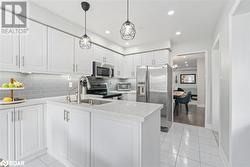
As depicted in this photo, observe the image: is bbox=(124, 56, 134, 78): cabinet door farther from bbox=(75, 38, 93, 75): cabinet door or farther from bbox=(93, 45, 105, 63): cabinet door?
bbox=(75, 38, 93, 75): cabinet door

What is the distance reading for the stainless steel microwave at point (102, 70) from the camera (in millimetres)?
3375

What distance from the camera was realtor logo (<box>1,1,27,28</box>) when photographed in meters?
1.92

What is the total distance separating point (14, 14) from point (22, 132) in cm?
193

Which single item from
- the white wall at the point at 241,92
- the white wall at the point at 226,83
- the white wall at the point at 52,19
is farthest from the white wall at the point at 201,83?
the white wall at the point at 52,19

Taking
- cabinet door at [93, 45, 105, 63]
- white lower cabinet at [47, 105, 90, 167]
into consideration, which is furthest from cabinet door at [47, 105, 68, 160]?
cabinet door at [93, 45, 105, 63]

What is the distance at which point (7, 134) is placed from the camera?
1734mm

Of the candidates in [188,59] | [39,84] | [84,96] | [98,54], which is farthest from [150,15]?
[188,59]

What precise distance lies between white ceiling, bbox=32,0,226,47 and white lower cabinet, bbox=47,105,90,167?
1849 millimetres

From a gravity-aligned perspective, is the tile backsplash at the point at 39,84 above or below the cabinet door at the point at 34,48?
below

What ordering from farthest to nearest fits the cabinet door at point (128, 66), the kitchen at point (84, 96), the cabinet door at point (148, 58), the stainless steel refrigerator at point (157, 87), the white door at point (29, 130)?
the cabinet door at point (128, 66) < the cabinet door at point (148, 58) < the stainless steel refrigerator at point (157, 87) < the white door at point (29, 130) < the kitchen at point (84, 96)

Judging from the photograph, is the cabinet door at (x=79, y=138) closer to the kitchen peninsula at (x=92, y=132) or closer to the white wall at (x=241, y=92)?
the kitchen peninsula at (x=92, y=132)

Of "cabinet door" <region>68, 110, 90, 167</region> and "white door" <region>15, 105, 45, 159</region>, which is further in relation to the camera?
"white door" <region>15, 105, 45, 159</region>

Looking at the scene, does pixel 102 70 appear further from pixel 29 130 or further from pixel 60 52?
pixel 29 130

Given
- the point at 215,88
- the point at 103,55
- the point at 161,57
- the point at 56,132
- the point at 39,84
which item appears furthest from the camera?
the point at 161,57
